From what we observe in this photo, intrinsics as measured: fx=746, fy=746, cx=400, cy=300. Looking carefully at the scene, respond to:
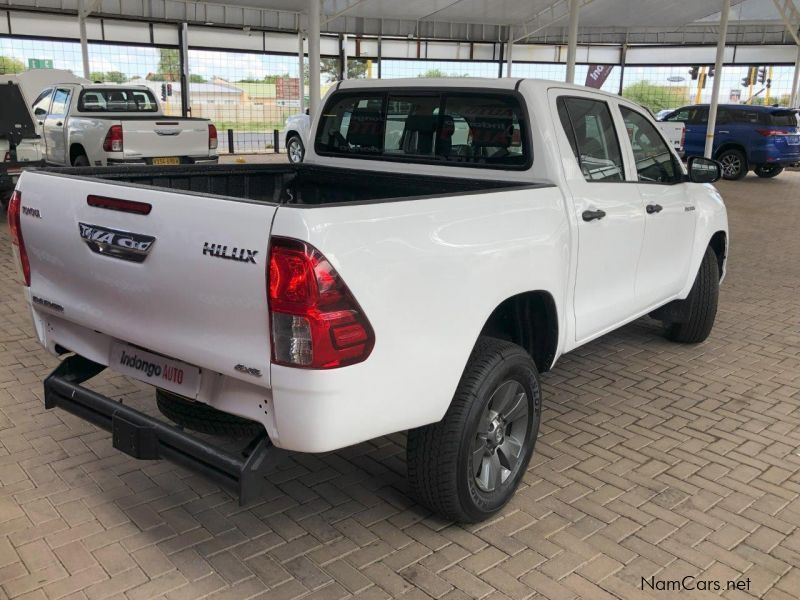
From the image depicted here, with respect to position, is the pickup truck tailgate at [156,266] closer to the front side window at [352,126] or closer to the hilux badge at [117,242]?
the hilux badge at [117,242]

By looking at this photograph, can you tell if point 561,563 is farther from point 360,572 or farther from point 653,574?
point 360,572

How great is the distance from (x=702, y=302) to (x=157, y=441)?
429 centimetres

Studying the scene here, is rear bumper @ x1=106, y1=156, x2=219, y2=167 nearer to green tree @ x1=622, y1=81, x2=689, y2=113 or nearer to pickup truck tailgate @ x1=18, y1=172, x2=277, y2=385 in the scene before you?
pickup truck tailgate @ x1=18, y1=172, x2=277, y2=385

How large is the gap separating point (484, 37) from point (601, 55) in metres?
4.75

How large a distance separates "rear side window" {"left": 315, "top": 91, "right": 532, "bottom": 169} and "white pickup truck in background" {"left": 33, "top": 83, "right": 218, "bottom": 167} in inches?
264

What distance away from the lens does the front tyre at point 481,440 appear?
300 cm

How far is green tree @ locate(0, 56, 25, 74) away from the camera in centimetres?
2080

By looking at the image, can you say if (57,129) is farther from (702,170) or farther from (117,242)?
(117,242)

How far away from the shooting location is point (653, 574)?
116 inches

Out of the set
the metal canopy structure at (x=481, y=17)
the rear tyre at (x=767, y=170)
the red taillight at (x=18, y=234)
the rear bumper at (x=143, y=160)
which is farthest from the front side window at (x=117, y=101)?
the rear tyre at (x=767, y=170)

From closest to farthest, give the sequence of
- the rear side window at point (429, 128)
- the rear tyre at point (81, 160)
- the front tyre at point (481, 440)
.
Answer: the front tyre at point (481, 440), the rear side window at point (429, 128), the rear tyre at point (81, 160)

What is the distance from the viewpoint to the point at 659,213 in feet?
15.1

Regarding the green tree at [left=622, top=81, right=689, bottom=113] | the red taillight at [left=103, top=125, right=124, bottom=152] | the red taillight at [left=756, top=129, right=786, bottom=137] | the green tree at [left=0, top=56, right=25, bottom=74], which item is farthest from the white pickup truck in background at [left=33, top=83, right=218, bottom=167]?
the green tree at [left=622, top=81, right=689, bottom=113]

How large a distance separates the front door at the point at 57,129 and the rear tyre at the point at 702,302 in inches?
411
